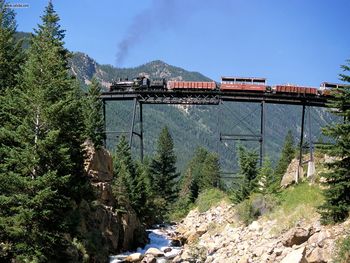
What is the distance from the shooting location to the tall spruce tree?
2056 cm

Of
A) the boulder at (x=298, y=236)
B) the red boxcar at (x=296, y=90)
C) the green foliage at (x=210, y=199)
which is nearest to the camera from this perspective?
the boulder at (x=298, y=236)

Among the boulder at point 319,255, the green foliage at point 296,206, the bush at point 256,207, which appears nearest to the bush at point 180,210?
the bush at point 256,207

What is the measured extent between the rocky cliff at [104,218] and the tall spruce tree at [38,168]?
9.30m

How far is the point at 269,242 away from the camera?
2658 centimetres

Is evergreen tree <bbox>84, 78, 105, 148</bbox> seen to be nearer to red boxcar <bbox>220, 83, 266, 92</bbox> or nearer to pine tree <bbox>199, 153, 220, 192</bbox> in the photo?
red boxcar <bbox>220, 83, 266, 92</bbox>

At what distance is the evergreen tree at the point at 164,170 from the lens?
75.5 meters

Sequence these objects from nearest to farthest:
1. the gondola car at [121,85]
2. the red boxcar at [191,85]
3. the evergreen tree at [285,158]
Answer: the red boxcar at [191,85] → the gondola car at [121,85] → the evergreen tree at [285,158]

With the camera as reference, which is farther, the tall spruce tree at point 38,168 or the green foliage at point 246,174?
Result: the green foliage at point 246,174

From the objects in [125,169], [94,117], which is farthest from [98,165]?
[125,169]

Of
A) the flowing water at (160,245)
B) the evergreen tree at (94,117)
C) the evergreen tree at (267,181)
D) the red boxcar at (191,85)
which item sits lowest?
the flowing water at (160,245)

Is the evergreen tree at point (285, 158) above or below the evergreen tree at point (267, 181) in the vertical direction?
above

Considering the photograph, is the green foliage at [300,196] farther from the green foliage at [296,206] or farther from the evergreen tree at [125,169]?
the evergreen tree at [125,169]

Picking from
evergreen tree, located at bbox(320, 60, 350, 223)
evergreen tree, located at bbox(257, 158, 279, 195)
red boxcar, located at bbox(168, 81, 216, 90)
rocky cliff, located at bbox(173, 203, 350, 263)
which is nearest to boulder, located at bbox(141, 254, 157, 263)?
rocky cliff, located at bbox(173, 203, 350, 263)

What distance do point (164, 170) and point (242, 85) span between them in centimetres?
3390
